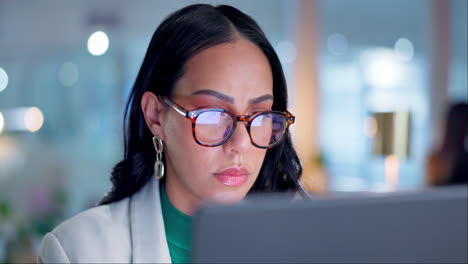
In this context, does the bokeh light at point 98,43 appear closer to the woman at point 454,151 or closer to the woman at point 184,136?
the woman at point 454,151

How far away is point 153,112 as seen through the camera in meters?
1.08

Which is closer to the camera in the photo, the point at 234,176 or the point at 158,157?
the point at 234,176

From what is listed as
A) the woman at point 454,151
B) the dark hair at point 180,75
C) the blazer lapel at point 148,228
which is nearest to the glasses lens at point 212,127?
the dark hair at point 180,75

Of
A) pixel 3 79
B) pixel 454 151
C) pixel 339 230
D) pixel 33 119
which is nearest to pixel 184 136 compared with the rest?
pixel 339 230

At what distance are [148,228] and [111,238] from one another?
8 centimetres

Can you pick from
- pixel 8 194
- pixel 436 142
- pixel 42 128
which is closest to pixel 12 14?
pixel 42 128

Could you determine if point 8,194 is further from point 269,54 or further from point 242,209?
point 242,209

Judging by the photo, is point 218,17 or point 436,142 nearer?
point 218,17

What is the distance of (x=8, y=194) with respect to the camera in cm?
362

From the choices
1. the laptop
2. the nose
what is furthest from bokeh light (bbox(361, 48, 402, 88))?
the laptop

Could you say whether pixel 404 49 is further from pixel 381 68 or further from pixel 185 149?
pixel 185 149

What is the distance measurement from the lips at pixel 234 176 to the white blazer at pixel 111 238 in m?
0.20

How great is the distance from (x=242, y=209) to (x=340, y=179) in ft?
16.4

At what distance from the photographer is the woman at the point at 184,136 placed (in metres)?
0.95
